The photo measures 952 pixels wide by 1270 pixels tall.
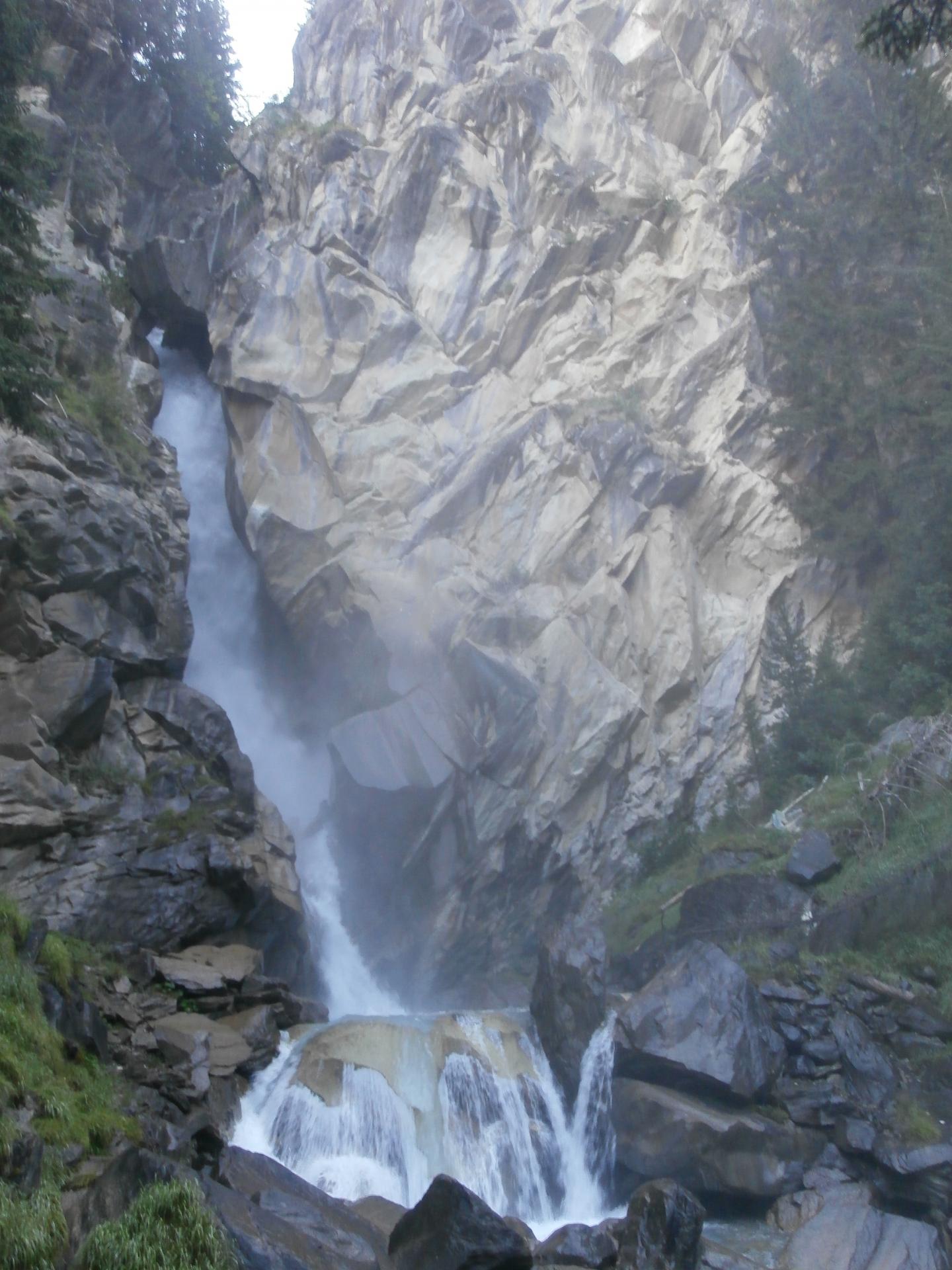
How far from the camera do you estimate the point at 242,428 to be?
29.4m

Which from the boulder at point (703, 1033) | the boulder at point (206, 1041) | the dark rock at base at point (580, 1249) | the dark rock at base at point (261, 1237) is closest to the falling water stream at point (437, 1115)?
the boulder at point (206, 1041)

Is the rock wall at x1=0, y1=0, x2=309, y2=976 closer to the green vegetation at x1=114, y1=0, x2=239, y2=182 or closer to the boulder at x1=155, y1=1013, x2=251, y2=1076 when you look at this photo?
the boulder at x1=155, y1=1013, x2=251, y2=1076

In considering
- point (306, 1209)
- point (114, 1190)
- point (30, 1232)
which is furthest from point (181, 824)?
point (30, 1232)

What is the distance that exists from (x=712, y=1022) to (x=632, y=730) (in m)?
11.4

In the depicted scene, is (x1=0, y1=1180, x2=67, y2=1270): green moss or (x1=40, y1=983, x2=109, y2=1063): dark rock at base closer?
(x1=0, y1=1180, x2=67, y2=1270): green moss

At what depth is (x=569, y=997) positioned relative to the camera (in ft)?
57.5

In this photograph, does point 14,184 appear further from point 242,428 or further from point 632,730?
point 632,730

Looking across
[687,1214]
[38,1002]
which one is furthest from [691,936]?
[38,1002]

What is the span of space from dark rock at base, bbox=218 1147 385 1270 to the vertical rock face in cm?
1251

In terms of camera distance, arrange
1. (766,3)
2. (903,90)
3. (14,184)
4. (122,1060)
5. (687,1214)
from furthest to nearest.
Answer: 1. (766,3)
2. (903,90)
3. (14,184)
4. (122,1060)
5. (687,1214)

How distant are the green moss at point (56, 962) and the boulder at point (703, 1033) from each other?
8667mm

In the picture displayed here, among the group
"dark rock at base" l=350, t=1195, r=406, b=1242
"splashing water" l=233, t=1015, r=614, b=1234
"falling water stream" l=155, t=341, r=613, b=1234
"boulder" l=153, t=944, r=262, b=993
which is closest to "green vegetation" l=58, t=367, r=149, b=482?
"boulder" l=153, t=944, r=262, b=993

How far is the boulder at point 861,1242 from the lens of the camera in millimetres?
11375

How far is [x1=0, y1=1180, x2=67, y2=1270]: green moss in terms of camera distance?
20.3 feet
